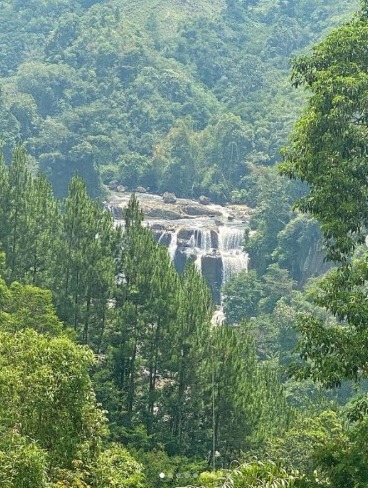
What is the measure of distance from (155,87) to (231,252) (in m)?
30.4

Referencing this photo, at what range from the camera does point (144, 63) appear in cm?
8319

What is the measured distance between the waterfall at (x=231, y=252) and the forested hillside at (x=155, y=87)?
10444 millimetres

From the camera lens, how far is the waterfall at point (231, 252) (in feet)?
175

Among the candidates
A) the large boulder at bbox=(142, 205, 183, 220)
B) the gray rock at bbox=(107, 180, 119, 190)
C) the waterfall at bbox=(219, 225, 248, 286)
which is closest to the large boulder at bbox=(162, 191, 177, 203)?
the large boulder at bbox=(142, 205, 183, 220)

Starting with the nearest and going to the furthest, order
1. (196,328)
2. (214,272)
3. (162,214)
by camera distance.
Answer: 1. (196,328)
2. (214,272)
3. (162,214)

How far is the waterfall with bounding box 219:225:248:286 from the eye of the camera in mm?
53469

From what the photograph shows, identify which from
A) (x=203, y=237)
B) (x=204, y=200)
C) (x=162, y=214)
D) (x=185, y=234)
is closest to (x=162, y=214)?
(x=162, y=214)

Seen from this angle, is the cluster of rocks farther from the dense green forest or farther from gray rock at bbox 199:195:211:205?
the dense green forest

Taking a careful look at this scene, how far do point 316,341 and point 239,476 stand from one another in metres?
2.14

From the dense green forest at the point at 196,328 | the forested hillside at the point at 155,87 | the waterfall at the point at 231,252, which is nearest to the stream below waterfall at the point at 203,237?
the waterfall at the point at 231,252

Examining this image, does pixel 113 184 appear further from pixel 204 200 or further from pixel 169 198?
pixel 204 200

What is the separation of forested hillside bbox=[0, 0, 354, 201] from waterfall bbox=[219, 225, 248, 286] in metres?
10.4

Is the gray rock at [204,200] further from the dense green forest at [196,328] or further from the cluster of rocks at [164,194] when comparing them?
the dense green forest at [196,328]

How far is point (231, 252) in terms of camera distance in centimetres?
5516
